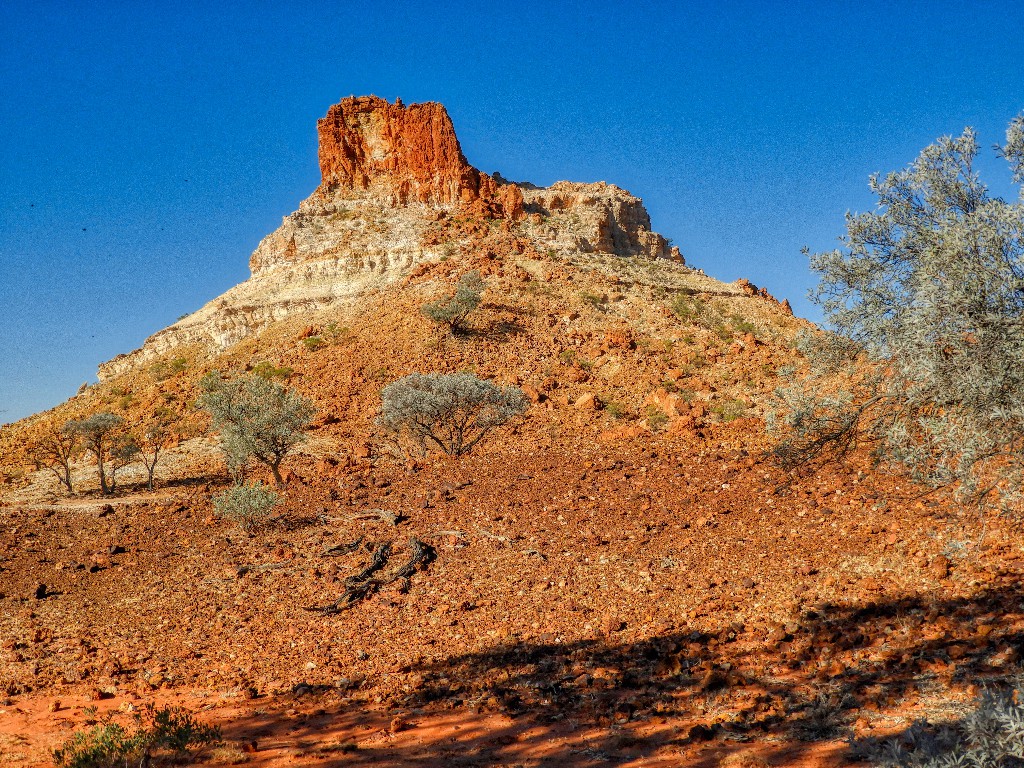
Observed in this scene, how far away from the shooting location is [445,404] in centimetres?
1905

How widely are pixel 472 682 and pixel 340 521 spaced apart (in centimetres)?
650

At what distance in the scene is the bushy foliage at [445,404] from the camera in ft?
62.2

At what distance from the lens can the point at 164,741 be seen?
585cm

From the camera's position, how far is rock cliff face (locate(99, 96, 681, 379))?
44.1 meters

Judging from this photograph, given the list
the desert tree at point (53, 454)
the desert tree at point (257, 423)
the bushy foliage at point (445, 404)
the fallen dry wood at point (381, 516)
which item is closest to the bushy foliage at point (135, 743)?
the fallen dry wood at point (381, 516)

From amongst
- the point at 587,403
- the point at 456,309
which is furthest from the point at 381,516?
the point at 456,309

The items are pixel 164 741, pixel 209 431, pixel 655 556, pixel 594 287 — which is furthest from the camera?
pixel 594 287

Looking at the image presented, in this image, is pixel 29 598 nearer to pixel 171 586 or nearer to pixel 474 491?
pixel 171 586

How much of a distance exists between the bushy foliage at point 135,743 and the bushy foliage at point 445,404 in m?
12.6

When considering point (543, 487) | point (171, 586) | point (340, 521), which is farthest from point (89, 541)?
point (543, 487)

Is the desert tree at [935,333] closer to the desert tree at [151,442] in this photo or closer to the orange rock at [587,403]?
the orange rock at [587,403]

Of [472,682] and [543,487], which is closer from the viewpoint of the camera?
[472,682]

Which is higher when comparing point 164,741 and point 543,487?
point 543,487

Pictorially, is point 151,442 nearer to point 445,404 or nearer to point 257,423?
point 257,423
